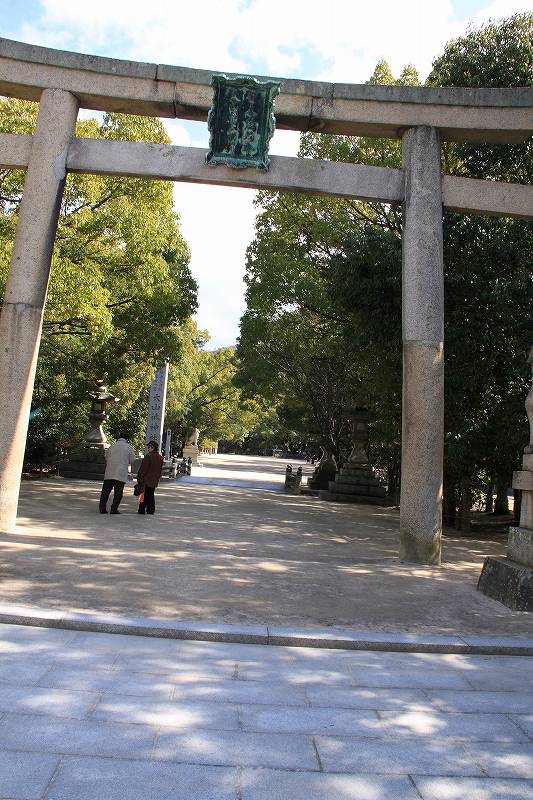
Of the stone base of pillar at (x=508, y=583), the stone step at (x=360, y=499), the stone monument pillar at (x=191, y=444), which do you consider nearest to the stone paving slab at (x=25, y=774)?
the stone base of pillar at (x=508, y=583)

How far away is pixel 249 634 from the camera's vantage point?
4.31 m

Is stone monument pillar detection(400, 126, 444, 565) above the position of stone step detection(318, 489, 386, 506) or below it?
above

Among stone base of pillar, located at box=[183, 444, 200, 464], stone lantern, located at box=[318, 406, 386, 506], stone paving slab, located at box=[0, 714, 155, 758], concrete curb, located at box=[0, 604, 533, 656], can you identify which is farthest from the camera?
stone base of pillar, located at box=[183, 444, 200, 464]

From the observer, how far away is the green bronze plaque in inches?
320

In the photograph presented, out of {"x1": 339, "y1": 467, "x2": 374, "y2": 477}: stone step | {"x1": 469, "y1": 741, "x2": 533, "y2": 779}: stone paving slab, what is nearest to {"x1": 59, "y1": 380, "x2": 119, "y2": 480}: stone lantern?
{"x1": 339, "y1": 467, "x2": 374, "y2": 477}: stone step

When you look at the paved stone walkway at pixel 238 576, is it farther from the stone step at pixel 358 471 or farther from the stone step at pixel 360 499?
the stone step at pixel 358 471

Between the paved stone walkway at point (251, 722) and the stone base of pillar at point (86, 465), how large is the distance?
1539cm

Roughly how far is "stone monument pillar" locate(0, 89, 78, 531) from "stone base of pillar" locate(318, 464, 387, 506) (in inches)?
513

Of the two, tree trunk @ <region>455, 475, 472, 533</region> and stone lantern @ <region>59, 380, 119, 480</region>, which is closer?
tree trunk @ <region>455, 475, 472, 533</region>

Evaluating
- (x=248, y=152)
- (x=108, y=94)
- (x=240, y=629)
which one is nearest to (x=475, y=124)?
(x=248, y=152)

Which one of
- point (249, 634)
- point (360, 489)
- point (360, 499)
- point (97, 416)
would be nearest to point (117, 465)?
point (249, 634)

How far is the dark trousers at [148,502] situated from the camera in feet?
35.7

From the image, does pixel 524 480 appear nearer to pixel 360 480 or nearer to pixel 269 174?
pixel 269 174

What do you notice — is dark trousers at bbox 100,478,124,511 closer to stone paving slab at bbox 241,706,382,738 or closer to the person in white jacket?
the person in white jacket
